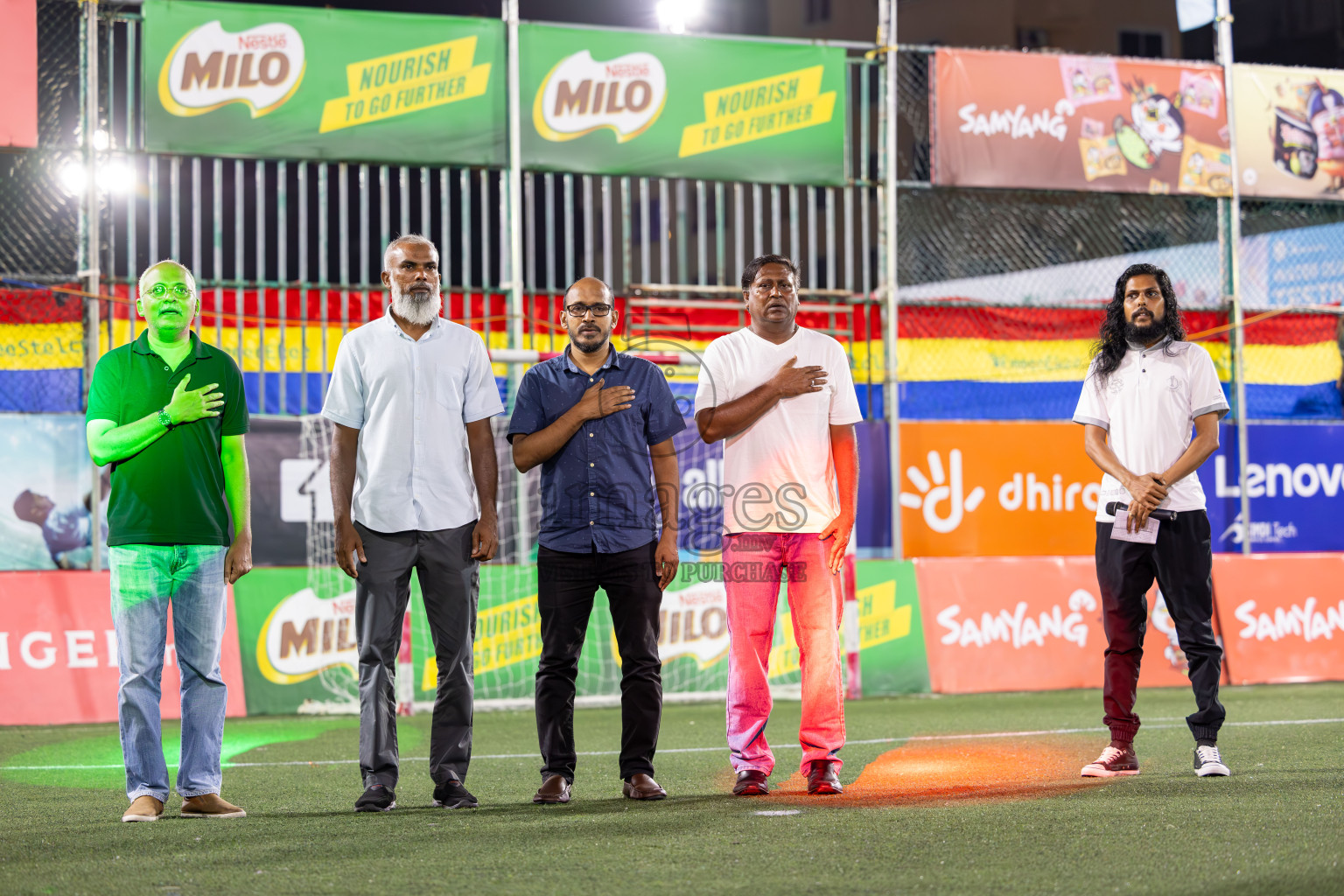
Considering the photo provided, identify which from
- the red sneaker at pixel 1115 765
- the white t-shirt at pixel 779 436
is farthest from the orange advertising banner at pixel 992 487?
the white t-shirt at pixel 779 436

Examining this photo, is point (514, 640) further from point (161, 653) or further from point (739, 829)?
point (739, 829)

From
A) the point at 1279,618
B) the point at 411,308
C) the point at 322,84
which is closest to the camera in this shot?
the point at 411,308

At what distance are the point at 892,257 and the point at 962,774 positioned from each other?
607 centimetres

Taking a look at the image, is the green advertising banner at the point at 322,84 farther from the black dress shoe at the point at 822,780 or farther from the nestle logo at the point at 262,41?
the black dress shoe at the point at 822,780

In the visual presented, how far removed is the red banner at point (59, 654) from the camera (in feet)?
28.6

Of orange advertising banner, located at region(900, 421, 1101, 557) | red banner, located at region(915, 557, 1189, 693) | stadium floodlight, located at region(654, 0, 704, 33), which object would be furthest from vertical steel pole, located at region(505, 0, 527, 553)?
orange advertising banner, located at region(900, 421, 1101, 557)

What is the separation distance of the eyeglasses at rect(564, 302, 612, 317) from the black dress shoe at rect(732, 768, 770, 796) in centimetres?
171

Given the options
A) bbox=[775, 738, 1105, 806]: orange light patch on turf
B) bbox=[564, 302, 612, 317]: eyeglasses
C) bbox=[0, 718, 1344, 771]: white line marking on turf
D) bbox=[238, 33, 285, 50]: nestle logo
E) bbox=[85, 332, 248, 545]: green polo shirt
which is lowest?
bbox=[0, 718, 1344, 771]: white line marking on turf

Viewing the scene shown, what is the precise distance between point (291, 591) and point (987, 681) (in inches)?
185

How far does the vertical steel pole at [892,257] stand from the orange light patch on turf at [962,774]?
13.8 feet

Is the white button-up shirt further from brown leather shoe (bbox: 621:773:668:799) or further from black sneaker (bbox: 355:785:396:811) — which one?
brown leather shoe (bbox: 621:773:668:799)

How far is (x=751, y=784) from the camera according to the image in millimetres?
5199

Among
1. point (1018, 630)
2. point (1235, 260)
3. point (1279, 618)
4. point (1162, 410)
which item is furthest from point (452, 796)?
point (1235, 260)

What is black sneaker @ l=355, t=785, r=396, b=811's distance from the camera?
496 cm
